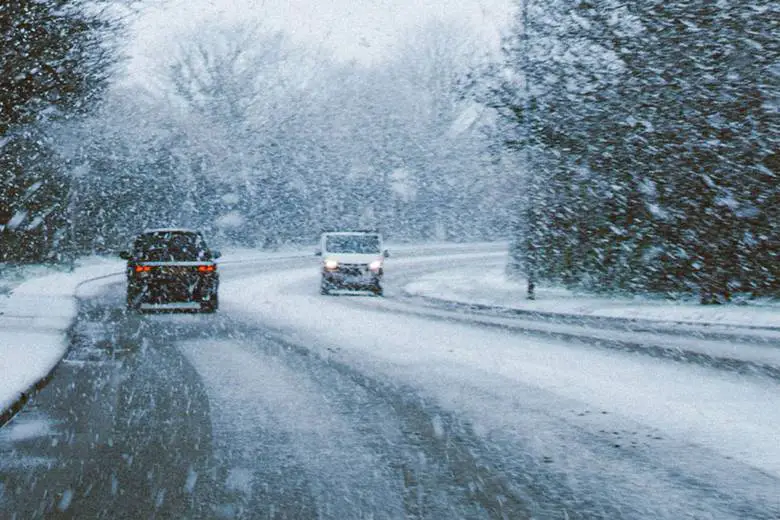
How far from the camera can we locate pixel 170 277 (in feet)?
68.6

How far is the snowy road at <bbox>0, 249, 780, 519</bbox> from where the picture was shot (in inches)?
237

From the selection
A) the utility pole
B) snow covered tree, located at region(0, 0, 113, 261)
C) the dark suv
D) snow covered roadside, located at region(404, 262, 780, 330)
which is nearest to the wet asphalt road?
snow covered tree, located at region(0, 0, 113, 261)

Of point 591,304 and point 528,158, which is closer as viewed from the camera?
point 591,304

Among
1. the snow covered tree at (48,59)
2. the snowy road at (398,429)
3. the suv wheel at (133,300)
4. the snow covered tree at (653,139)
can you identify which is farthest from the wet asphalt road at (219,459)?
the snow covered tree at (653,139)

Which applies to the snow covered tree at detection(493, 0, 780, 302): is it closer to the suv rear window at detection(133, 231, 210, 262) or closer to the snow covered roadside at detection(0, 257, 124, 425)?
the suv rear window at detection(133, 231, 210, 262)

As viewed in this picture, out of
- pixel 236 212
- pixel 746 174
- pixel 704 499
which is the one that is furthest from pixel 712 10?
pixel 236 212

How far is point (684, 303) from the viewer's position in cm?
2377

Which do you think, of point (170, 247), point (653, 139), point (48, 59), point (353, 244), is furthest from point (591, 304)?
point (48, 59)

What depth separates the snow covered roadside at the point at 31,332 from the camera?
32.5 feet

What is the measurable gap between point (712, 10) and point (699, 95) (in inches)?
70.9

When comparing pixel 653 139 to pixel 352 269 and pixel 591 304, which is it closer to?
pixel 591 304

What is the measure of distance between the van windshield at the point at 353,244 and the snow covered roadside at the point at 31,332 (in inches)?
285

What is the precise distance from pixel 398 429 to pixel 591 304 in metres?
17.0

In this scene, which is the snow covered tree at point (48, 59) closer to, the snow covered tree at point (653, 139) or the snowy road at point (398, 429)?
the snowy road at point (398, 429)
